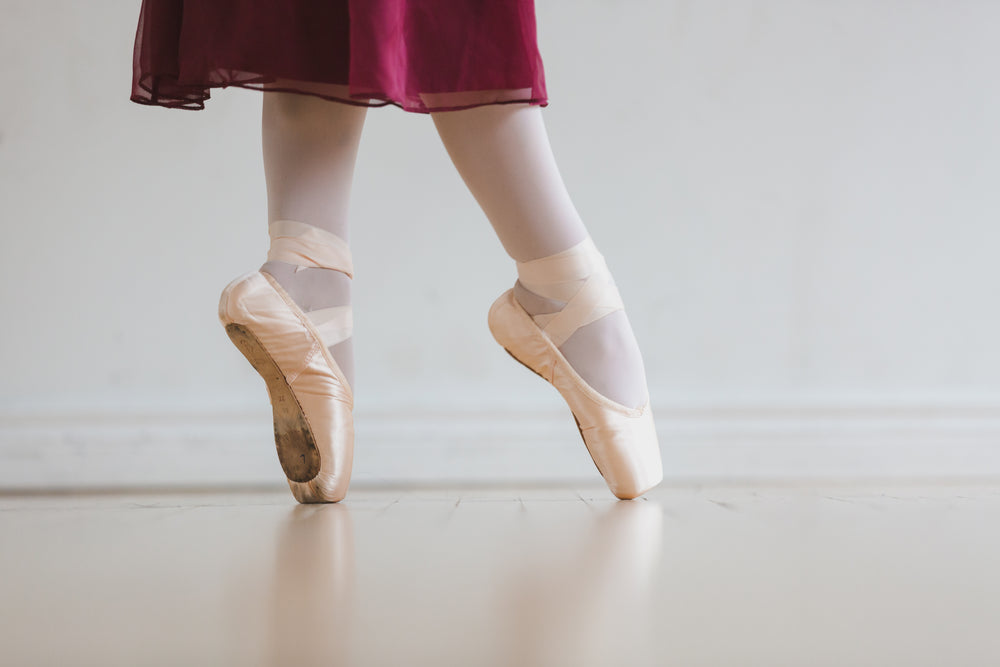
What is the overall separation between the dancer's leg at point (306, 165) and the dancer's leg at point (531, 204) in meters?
0.11

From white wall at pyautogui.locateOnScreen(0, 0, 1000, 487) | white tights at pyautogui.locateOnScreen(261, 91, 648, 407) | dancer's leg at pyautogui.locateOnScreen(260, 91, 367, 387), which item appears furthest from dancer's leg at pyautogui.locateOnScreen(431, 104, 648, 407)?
white wall at pyautogui.locateOnScreen(0, 0, 1000, 487)

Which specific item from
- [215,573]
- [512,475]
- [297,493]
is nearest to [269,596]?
[215,573]

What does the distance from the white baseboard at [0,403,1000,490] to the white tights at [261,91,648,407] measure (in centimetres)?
37

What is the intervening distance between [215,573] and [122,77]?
3.10 feet

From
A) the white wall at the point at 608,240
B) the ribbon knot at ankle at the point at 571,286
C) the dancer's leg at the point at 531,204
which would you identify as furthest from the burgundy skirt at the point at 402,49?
the white wall at the point at 608,240

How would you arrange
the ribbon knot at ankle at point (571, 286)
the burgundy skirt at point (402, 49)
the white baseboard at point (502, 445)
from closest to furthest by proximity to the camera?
the burgundy skirt at point (402, 49)
the ribbon knot at ankle at point (571, 286)
the white baseboard at point (502, 445)

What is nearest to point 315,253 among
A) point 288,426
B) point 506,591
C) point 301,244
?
point 301,244

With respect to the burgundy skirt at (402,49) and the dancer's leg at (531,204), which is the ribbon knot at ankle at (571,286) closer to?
the dancer's leg at (531,204)

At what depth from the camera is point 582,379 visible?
64cm

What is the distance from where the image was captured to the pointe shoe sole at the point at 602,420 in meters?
0.63

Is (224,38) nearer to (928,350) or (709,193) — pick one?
(709,193)

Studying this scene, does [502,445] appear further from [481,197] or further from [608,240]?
[481,197]

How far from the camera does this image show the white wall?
3.38 feet

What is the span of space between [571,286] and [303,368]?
0.23 meters
